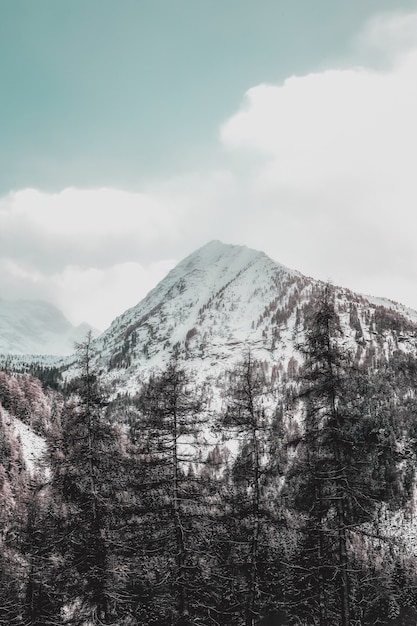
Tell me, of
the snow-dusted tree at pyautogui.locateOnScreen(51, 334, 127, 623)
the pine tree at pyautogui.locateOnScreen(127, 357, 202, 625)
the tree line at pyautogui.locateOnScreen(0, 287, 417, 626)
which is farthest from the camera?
the pine tree at pyautogui.locateOnScreen(127, 357, 202, 625)

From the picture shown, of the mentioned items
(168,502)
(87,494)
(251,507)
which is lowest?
(251,507)

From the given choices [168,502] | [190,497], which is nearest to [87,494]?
[168,502]

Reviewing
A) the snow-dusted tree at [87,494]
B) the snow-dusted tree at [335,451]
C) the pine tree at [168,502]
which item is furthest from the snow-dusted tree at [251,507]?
the snow-dusted tree at [87,494]

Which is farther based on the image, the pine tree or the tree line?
the pine tree

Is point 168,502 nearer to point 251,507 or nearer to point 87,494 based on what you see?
point 87,494

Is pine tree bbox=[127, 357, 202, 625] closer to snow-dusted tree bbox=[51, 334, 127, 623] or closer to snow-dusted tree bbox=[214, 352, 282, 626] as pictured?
snow-dusted tree bbox=[51, 334, 127, 623]

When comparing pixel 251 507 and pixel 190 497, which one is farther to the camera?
pixel 251 507

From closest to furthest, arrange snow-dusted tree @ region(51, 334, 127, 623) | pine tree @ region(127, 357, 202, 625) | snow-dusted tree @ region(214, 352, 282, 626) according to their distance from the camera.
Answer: snow-dusted tree @ region(51, 334, 127, 623) → pine tree @ region(127, 357, 202, 625) → snow-dusted tree @ region(214, 352, 282, 626)

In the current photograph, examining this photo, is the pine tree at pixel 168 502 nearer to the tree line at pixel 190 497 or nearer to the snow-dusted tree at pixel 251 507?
the tree line at pixel 190 497

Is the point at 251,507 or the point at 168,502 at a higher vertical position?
the point at 168,502

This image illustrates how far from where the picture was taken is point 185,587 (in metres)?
17.1

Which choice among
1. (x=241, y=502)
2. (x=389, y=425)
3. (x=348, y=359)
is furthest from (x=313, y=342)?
(x=389, y=425)

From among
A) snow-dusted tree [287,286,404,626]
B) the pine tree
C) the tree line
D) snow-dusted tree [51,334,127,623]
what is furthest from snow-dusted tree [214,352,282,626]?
snow-dusted tree [51,334,127,623]

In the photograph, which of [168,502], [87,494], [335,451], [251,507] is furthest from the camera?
[251,507]
